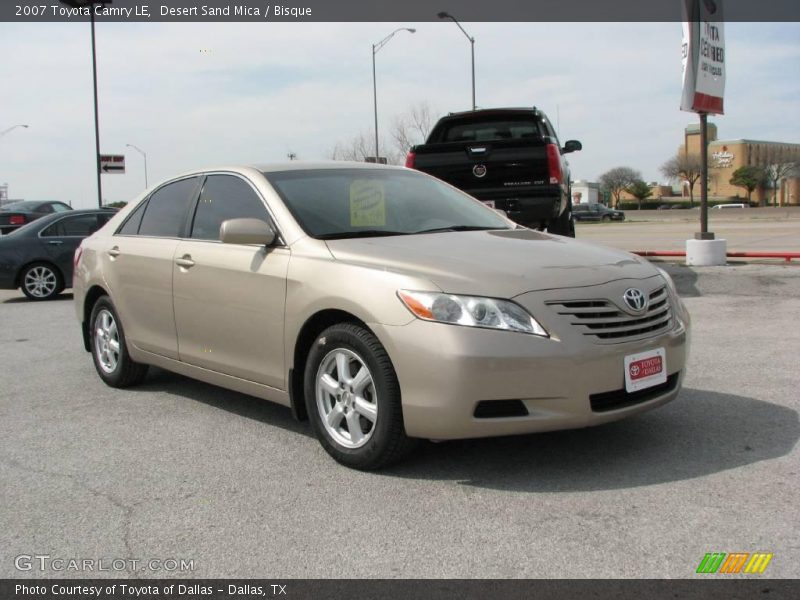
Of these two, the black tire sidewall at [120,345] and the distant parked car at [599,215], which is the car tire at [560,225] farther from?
the distant parked car at [599,215]

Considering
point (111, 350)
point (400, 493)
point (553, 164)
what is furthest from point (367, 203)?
point (553, 164)

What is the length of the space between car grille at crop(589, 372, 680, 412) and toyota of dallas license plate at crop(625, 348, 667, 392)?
48 millimetres

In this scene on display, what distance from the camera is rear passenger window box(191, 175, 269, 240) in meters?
5.14

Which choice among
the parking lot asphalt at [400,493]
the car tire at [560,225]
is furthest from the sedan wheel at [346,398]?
the car tire at [560,225]

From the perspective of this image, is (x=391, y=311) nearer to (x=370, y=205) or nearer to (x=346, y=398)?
(x=346, y=398)

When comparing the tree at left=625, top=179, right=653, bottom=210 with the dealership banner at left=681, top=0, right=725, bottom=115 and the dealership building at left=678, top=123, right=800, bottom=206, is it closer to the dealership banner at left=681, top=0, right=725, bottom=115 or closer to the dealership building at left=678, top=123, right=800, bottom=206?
the dealership building at left=678, top=123, right=800, bottom=206

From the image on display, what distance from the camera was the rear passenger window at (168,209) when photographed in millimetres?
5773

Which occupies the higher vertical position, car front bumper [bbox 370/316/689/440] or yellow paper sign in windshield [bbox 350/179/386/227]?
yellow paper sign in windshield [bbox 350/179/386/227]

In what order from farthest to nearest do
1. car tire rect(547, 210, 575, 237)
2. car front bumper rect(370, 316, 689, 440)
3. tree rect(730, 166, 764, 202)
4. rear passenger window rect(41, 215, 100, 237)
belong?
tree rect(730, 166, 764, 202) → rear passenger window rect(41, 215, 100, 237) → car tire rect(547, 210, 575, 237) → car front bumper rect(370, 316, 689, 440)

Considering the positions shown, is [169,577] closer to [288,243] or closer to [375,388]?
[375,388]

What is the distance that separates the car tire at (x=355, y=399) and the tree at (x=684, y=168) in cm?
9587

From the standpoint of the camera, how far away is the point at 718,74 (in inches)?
521

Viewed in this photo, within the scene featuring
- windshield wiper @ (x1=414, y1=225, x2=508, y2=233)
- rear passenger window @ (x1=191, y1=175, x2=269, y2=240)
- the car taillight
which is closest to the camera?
windshield wiper @ (x1=414, y1=225, x2=508, y2=233)

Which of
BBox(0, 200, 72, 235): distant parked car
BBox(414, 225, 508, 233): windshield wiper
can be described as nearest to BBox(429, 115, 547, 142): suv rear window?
BBox(414, 225, 508, 233): windshield wiper
